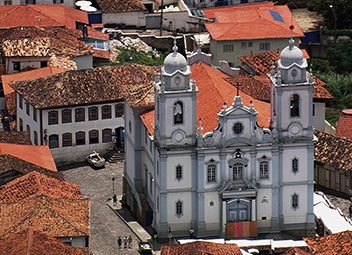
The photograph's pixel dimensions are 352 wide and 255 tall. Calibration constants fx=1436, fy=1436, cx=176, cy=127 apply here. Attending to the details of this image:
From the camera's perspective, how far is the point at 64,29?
5123 inches

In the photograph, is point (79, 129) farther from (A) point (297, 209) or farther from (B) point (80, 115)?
(A) point (297, 209)

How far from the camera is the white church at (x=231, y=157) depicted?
3561 inches

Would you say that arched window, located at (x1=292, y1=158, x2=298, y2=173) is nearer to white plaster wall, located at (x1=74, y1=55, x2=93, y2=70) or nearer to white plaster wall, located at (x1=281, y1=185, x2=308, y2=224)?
white plaster wall, located at (x1=281, y1=185, x2=308, y2=224)

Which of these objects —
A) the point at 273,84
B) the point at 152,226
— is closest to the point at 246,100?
the point at 273,84

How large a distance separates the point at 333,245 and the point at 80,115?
118 feet

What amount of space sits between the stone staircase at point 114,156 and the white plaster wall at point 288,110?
21088mm

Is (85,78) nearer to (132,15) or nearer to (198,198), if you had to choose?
(198,198)

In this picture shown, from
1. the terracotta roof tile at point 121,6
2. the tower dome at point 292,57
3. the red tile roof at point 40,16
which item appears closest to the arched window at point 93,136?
the tower dome at point 292,57

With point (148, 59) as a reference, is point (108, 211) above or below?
below

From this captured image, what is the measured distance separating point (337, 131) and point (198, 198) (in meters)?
21.4

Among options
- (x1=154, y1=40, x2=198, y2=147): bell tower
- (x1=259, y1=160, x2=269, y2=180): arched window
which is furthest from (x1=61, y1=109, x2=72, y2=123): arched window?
(x1=259, y1=160, x2=269, y2=180): arched window

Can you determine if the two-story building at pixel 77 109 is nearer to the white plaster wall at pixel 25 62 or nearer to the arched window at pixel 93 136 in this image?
the arched window at pixel 93 136

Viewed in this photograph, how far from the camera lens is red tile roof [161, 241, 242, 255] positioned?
78.6 m

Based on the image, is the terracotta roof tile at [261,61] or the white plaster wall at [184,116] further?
the terracotta roof tile at [261,61]
